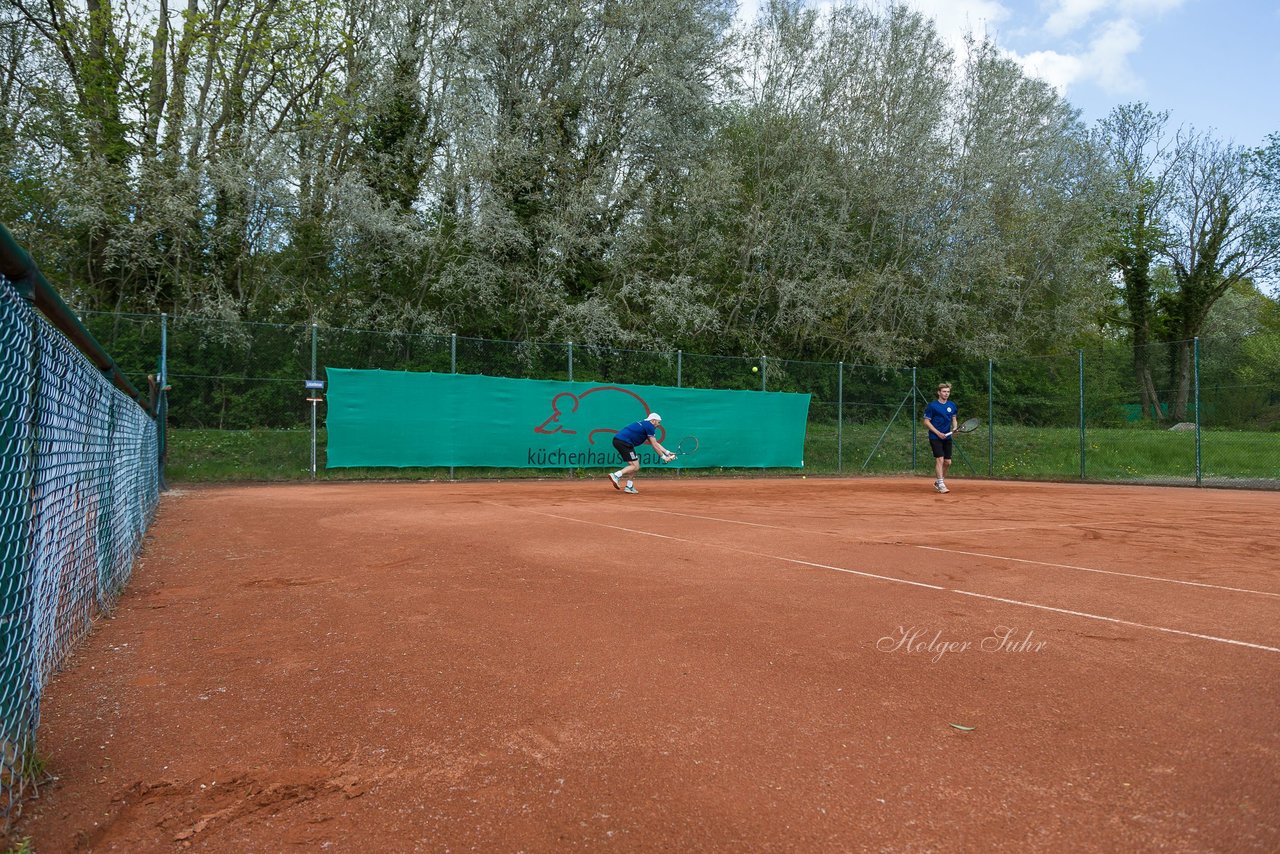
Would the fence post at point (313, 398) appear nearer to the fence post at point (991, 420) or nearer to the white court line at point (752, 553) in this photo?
the white court line at point (752, 553)

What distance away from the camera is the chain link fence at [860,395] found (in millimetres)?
12711

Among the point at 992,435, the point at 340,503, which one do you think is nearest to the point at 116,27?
the point at 340,503

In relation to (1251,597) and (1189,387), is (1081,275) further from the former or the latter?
(1251,597)

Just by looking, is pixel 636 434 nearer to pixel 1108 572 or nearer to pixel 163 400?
pixel 163 400

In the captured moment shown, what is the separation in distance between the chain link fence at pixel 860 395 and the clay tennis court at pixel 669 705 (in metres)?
7.93

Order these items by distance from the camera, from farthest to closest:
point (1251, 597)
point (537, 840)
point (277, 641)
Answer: point (1251, 597) → point (277, 641) → point (537, 840)

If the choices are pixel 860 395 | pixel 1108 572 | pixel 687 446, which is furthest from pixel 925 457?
pixel 1108 572

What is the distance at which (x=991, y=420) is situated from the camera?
18094 millimetres

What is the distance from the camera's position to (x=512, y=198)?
644 inches

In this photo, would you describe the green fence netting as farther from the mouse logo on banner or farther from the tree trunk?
the tree trunk

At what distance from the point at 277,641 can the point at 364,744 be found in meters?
1.33

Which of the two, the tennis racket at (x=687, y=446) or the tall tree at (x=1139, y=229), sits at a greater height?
the tall tree at (x=1139, y=229)

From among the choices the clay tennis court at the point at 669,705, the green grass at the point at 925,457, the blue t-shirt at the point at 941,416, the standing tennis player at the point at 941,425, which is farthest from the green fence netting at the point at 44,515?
the blue t-shirt at the point at 941,416

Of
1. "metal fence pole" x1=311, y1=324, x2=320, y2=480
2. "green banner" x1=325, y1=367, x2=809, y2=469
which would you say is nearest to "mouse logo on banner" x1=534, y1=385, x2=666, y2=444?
"green banner" x1=325, y1=367, x2=809, y2=469
